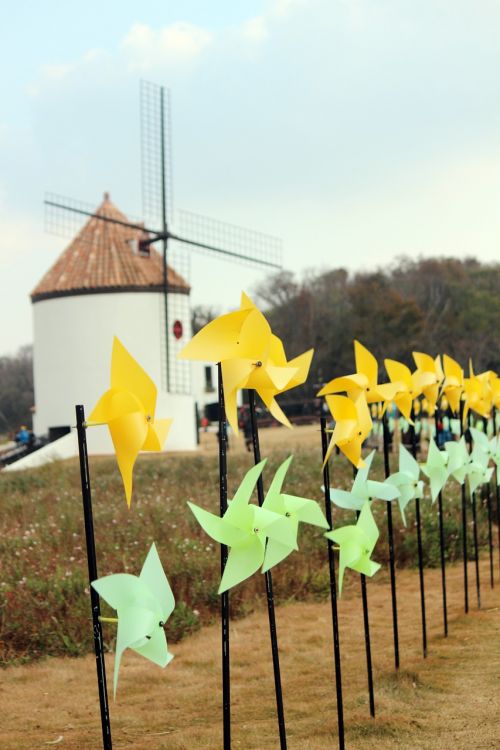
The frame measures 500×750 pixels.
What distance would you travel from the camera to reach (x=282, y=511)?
3.56m

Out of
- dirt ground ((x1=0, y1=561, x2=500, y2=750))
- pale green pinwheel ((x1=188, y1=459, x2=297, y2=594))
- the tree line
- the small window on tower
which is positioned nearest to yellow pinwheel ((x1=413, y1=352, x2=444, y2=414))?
dirt ground ((x1=0, y1=561, x2=500, y2=750))

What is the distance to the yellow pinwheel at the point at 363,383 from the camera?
181 inches

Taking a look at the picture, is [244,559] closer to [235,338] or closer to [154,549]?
[154,549]

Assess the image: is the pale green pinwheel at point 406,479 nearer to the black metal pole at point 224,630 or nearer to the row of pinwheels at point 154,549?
the row of pinwheels at point 154,549

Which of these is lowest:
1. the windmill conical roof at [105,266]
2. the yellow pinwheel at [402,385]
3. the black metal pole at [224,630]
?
the black metal pole at [224,630]

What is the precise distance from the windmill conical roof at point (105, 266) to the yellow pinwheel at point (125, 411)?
22379mm

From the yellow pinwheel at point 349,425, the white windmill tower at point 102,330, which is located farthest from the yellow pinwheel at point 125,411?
the white windmill tower at point 102,330

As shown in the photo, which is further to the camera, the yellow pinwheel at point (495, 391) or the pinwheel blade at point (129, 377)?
the yellow pinwheel at point (495, 391)

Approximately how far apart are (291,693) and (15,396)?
57.8 meters

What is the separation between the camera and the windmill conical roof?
2552 centimetres

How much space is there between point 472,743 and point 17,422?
5788 cm

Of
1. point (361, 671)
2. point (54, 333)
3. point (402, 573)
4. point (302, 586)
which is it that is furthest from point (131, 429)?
point (54, 333)

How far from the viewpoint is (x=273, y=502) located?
A: 3531 mm

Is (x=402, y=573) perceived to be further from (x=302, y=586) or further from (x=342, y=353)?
(x=342, y=353)
